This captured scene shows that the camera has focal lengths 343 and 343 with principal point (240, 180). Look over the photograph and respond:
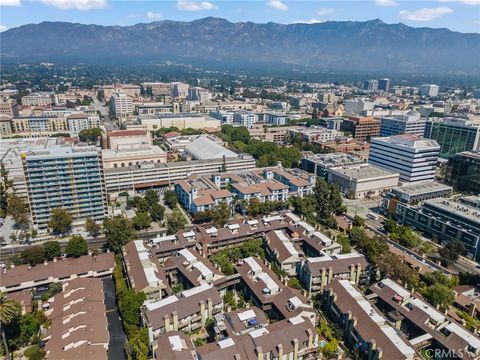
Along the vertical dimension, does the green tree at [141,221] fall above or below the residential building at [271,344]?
below

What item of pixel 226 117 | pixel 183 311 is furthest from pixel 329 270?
pixel 226 117

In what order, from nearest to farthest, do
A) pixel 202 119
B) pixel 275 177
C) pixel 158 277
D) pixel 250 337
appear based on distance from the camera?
pixel 250 337, pixel 158 277, pixel 275 177, pixel 202 119

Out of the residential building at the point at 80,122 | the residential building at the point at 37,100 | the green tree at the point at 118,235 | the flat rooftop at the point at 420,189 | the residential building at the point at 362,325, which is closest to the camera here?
the residential building at the point at 362,325

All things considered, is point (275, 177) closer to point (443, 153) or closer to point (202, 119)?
point (443, 153)

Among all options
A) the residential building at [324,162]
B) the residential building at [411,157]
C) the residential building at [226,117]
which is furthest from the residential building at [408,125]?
the residential building at [226,117]

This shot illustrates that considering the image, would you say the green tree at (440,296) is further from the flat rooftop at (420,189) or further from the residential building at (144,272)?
the residential building at (144,272)

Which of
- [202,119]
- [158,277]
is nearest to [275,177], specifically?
[158,277]

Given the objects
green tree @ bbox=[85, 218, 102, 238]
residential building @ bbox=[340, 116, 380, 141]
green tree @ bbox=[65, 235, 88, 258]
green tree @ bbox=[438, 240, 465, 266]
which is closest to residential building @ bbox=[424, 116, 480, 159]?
residential building @ bbox=[340, 116, 380, 141]
